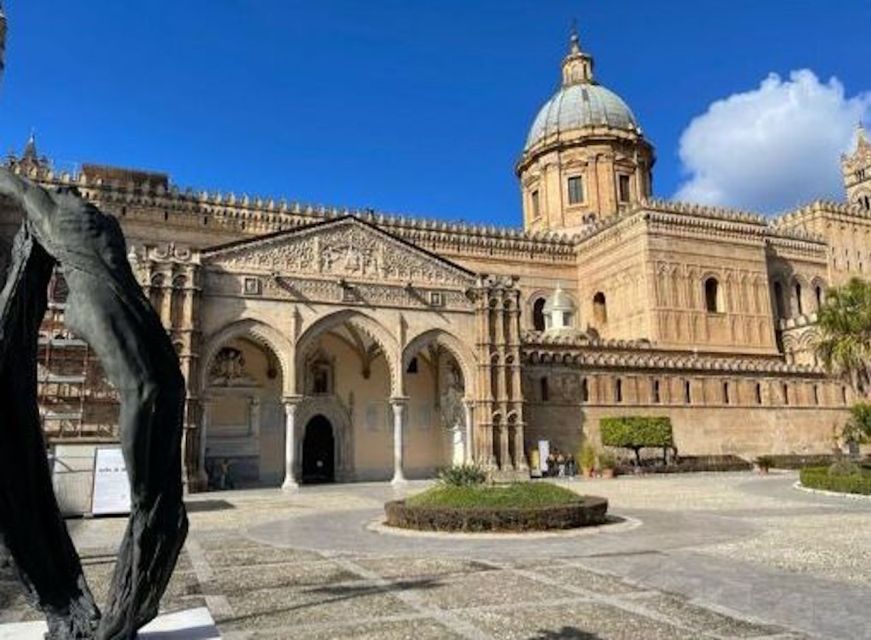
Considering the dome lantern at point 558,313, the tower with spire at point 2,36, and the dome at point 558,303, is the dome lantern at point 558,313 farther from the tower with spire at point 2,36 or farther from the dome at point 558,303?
the tower with spire at point 2,36

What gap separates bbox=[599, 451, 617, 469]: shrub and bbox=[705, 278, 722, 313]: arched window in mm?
14194

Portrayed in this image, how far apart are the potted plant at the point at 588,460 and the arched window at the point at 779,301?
23499mm

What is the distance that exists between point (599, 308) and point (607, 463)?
15.1 metres

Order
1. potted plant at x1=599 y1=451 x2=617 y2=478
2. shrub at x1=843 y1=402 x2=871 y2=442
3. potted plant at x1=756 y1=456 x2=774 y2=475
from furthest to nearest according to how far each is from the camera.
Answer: potted plant at x1=756 y1=456 x2=774 y2=475 < potted plant at x1=599 y1=451 x2=617 y2=478 < shrub at x1=843 y1=402 x2=871 y2=442

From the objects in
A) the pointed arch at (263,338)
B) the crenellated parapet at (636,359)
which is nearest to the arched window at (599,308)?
the crenellated parapet at (636,359)

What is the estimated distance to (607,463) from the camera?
32.5m

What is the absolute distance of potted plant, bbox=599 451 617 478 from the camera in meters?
31.6

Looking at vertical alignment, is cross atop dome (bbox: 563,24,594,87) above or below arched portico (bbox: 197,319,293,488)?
above

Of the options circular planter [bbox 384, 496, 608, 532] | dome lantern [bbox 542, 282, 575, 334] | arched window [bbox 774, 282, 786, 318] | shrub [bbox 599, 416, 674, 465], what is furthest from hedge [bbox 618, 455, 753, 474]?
circular planter [bbox 384, 496, 608, 532]

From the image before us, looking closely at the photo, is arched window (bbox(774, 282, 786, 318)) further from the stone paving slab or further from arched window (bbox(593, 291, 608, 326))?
the stone paving slab

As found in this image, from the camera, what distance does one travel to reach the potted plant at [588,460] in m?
32.4

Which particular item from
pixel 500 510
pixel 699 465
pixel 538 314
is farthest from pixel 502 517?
pixel 538 314

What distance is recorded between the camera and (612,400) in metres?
35.2

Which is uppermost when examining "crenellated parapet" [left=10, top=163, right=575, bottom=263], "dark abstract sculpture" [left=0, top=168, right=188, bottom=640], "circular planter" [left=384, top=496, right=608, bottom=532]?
"crenellated parapet" [left=10, top=163, right=575, bottom=263]
